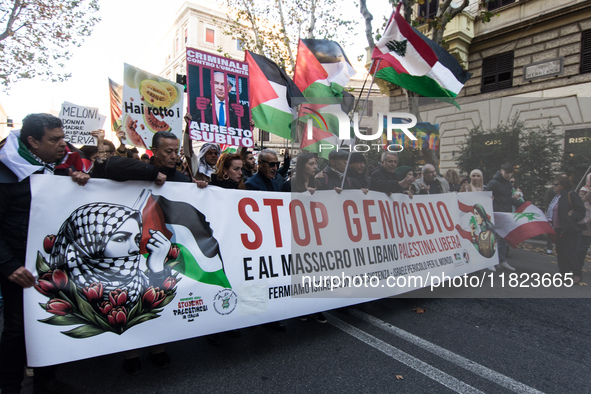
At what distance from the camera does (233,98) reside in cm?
560

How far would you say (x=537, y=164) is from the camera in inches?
350

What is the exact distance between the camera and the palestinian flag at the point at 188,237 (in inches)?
111

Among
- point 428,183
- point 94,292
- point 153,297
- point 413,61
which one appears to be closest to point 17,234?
point 94,292

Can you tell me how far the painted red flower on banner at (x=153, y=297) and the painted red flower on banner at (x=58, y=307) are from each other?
46 centimetres

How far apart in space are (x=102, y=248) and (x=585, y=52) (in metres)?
15.5

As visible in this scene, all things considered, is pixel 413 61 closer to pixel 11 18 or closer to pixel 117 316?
pixel 117 316

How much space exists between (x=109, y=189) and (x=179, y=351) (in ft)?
4.77

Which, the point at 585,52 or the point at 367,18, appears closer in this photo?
the point at 367,18

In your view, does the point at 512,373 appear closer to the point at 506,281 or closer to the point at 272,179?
the point at 272,179

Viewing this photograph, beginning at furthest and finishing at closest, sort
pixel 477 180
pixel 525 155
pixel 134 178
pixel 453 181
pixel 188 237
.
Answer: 1. pixel 453 181
2. pixel 525 155
3. pixel 477 180
4. pixel 188 237
5. pixel 134 178

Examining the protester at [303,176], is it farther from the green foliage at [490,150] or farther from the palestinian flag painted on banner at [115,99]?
the green foliage at [490,150]

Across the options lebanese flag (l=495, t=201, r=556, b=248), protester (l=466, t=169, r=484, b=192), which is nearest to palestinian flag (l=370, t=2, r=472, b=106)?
lebanese flag (l=495, t=201, r=556, b=248)

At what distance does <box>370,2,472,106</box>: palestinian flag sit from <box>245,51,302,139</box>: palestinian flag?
1.42 metres

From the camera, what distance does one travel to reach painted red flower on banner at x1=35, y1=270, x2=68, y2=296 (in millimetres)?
2338
